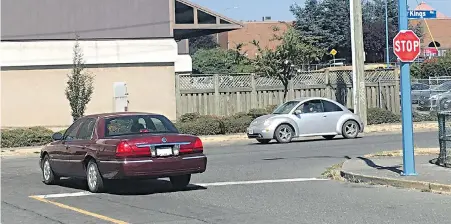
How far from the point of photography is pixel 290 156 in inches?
789

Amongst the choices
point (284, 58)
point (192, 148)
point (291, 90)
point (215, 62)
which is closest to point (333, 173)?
point (192, 148)

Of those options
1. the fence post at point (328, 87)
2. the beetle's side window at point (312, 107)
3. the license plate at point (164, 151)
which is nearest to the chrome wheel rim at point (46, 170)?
the license plate at point (164, 151)

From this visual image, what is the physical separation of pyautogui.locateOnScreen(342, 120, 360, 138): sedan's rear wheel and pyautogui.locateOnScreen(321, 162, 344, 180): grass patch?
29.5 ft

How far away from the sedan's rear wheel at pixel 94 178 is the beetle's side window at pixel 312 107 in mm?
12685

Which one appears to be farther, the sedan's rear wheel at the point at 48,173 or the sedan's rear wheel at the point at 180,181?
the sedan's rear wheel at the point at 48,173

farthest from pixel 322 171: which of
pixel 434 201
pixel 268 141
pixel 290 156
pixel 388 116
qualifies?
pixel 388 116

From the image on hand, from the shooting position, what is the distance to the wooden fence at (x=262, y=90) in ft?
111

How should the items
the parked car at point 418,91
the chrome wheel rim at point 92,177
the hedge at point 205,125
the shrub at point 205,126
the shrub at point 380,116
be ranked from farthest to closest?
the parked car at point 418,91
the shrub at point 380,116
the shrub at point 205,126
the hedge at point 205,125
the chrome wheel rim at point 92,177

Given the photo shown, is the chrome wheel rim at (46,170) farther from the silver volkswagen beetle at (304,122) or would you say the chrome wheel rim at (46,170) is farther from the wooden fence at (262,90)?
the wooden fence at (262,90)

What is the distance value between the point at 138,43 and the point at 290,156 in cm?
1628

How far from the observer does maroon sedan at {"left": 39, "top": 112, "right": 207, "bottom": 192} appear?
41.1 ft

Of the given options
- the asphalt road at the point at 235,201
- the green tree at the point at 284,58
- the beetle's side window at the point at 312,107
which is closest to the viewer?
the asphalt road at the point at 235,201

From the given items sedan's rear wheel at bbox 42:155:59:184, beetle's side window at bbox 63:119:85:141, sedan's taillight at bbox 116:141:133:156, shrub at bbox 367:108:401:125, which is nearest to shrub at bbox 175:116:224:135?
shrub at bbox 367:108:401:125

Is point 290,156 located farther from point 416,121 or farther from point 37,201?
point 416,121
